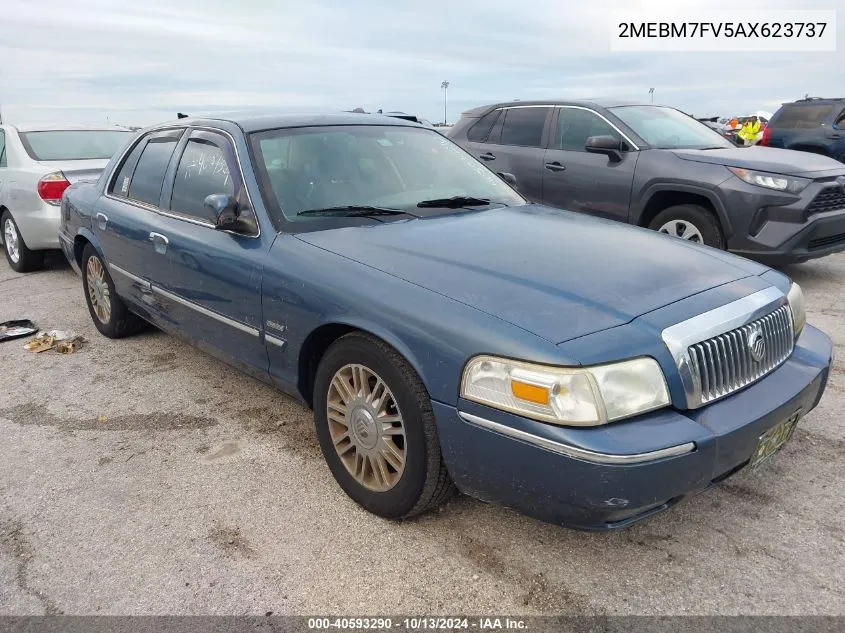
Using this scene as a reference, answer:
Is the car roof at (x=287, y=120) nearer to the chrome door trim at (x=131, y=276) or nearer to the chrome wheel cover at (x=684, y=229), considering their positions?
the chrome door trim at (x=131, y=276)

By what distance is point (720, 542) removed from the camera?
2.47 meters

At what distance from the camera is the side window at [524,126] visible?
710 centimetres

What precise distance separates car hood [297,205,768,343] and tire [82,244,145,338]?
→ 7.86ft

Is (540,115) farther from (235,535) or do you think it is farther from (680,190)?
(235,535)

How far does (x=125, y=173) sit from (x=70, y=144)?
3.61 metres

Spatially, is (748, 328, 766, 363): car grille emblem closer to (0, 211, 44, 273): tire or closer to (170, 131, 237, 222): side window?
(170, 131, 237, 222): side window

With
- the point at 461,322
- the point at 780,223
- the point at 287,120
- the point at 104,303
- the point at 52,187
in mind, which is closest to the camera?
the point at 461,322

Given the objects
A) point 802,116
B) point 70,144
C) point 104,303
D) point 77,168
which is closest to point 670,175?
point 104,303

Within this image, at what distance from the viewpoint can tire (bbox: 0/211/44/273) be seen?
7.10m

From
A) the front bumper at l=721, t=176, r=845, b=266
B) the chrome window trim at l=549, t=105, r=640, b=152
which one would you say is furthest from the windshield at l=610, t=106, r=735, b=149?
the front bumper at l=721, t=176, r=845, b=266

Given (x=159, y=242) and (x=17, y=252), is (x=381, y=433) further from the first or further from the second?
(x=17, y=252)

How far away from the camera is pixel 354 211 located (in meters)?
3.16

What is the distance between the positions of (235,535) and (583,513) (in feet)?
4.45

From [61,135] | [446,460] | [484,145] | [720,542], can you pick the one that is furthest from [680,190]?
[61,135]
